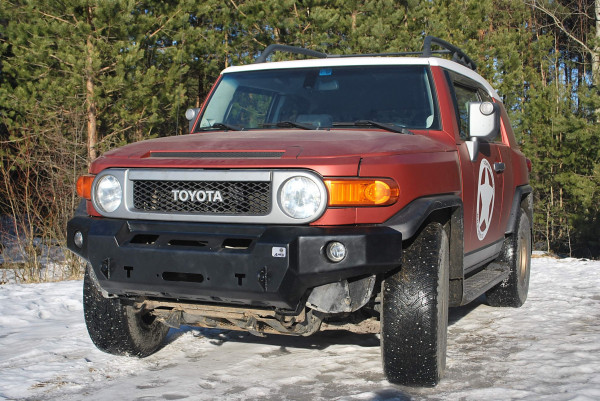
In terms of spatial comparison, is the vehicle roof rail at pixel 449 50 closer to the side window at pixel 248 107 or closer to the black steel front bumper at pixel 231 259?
the side window at pixel 248 107

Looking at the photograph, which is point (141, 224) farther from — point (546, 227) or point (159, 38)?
point (546, 227)

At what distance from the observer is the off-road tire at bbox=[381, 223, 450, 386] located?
3.48 meters

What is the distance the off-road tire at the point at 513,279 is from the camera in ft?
20.0

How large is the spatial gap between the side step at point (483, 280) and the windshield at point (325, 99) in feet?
3.74

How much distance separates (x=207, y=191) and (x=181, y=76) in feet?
43.9

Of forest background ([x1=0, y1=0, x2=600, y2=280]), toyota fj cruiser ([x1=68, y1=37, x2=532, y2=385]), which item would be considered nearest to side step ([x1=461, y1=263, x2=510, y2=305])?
toyota fj cruiser ([x1=68, y1=37, x2=532, y2=385])

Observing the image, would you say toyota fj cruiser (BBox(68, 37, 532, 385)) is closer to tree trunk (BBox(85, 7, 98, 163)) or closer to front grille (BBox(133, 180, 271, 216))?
front grille (BBox(133, 180, 271, 216))

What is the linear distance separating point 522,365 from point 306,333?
58.1 inches

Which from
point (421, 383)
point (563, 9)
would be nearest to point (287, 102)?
point (421, 383)

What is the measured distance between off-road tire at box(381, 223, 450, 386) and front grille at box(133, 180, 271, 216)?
2.74 ft

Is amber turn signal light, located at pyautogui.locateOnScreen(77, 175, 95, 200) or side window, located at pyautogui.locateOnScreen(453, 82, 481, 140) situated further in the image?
side window, located at pyautogui.locateOnScreen(453, 82, 481, 140)

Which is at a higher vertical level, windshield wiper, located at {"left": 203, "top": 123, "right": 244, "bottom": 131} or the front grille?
windshield wiper, located at {"left": 203, "top": 123, "right": 244, "bottom": 131}

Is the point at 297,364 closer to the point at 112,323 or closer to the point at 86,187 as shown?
the point at 112,323

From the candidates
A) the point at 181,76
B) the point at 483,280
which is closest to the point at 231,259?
the point at 483,280
